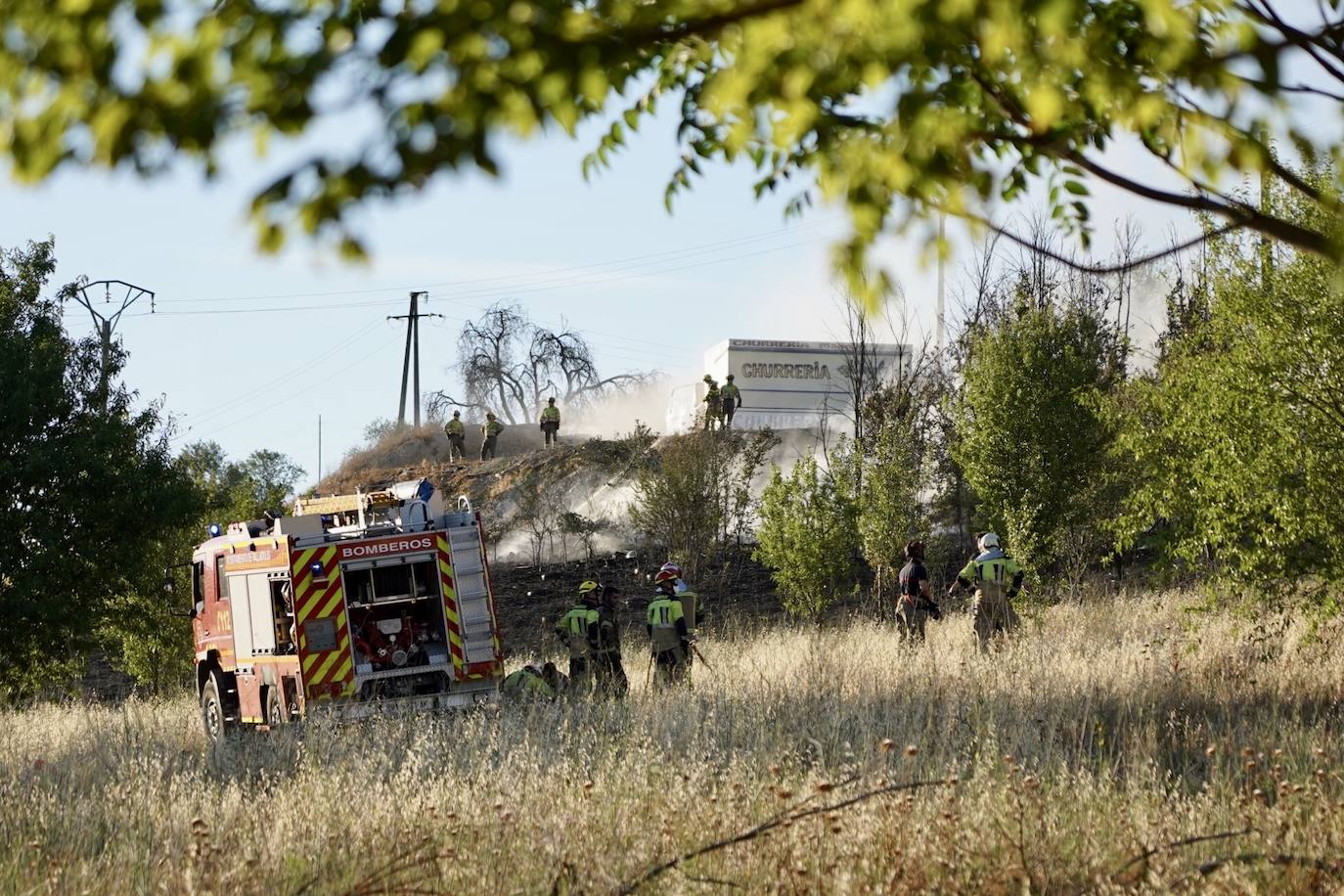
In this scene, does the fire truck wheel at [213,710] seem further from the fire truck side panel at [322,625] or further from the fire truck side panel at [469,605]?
the fire truck side panel at [469,605]

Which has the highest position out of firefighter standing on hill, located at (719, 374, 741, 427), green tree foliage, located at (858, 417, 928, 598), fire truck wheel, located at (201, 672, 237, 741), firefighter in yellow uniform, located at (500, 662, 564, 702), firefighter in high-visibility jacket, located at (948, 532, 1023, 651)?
firefighter standing on hill, located at (719, 374, 741, 427)

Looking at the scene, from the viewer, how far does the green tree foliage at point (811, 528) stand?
26734mm

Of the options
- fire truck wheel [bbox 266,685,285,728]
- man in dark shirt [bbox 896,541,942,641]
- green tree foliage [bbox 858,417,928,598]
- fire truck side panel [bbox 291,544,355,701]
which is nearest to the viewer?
fire truck side panel [bbox 291,544,355,701]

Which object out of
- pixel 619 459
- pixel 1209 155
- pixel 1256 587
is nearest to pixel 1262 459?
pixel 1256 587

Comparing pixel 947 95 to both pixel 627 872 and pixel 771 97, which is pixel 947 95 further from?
pixel 627 872

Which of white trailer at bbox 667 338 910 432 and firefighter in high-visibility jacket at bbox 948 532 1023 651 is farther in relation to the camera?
white trailer at bbox 667 338 910 432

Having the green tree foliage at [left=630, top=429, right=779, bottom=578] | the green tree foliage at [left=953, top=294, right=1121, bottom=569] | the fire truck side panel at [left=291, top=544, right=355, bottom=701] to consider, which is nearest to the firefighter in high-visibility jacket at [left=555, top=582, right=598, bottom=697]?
the fire truck side panel at [left=291, top=544, right=355, bottom=701]

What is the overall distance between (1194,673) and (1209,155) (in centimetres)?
883

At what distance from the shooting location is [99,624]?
2172cm

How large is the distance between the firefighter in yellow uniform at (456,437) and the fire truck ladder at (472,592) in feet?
120

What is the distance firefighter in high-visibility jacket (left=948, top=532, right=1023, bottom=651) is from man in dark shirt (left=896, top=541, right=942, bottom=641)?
0.56 meters

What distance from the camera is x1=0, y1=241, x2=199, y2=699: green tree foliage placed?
1972 cm

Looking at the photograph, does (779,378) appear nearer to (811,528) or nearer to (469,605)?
(811,528)

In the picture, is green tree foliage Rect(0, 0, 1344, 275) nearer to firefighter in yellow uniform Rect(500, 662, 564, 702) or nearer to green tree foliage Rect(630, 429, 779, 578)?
firefighter in yellow uniform Rect(500, 662, 564, 702)
